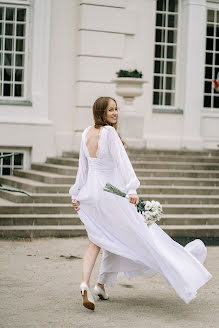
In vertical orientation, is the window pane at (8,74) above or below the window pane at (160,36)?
below

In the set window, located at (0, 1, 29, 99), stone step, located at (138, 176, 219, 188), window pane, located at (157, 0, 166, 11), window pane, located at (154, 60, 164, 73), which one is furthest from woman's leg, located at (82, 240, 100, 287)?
window pane, located at (157, 0, 166, 11)

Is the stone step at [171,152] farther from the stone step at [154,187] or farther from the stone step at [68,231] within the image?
the stone step at [68,231]

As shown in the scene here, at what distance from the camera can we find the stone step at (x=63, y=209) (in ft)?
36.9

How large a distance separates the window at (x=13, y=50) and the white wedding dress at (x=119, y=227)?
885 cm

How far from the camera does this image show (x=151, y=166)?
1368cm

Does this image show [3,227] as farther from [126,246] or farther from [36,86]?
[36,86]

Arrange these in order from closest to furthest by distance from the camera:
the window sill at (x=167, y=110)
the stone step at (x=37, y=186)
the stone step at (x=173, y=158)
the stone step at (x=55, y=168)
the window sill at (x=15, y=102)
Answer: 1. the stone step at (x=37, y=186)
2. the stone step at (x=55, y=168)
3. the stone step at (x=173, y=158)
4. the window sill at (x=15, y=102)
5. the window sill at (x=167, y=110)

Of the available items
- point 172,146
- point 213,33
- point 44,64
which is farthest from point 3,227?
point 213,33

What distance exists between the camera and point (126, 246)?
677cm

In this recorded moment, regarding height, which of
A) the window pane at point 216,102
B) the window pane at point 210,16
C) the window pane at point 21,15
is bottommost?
the window pane at point 216,102

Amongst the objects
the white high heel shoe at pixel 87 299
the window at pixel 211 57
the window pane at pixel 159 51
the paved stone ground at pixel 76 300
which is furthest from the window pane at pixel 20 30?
the white high heel shoe at pixel 87 299

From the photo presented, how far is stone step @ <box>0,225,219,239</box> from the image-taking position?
10.5 meters

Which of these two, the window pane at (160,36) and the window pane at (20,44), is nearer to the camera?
the window pane at (20,44)

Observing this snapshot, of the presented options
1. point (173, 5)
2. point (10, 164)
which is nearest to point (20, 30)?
point (10, 164)
